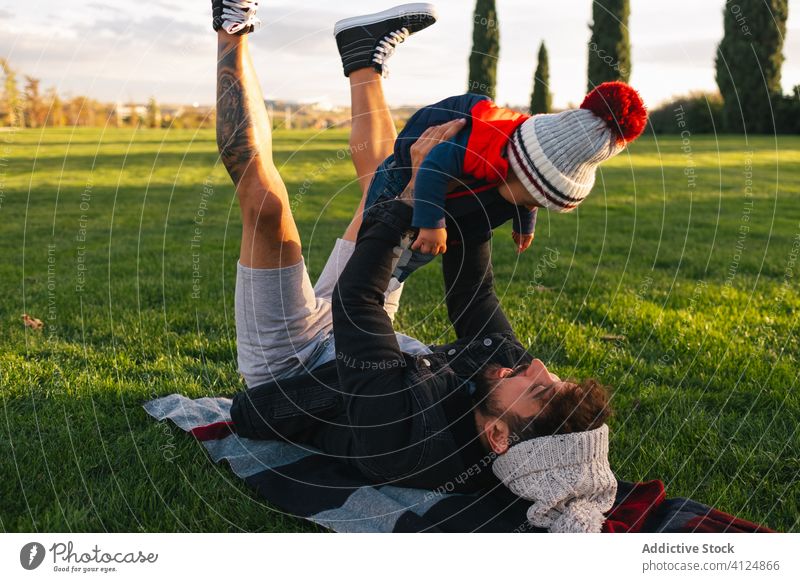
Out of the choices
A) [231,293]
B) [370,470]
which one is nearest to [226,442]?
[370,470]

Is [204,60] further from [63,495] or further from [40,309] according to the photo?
[40,309]

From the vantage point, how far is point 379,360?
134 inches

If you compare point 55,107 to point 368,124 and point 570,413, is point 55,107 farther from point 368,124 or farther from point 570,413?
point 570,413

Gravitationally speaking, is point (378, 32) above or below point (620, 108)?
above

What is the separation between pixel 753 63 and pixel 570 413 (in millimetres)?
20888

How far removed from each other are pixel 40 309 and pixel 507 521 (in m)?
4.89

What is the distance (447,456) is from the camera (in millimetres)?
3520

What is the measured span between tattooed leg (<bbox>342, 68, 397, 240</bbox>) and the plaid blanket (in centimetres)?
154

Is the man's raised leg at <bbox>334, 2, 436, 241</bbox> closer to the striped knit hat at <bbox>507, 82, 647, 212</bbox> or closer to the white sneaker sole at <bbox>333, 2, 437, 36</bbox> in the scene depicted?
the white sneaker sole at <bbox>333, 2, 437, 36</bbox>

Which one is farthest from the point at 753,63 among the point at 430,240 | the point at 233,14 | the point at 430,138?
the point at 430,240

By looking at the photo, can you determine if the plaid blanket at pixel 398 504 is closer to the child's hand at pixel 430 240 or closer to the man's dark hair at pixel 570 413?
the man's dark hair at pixel 570 413

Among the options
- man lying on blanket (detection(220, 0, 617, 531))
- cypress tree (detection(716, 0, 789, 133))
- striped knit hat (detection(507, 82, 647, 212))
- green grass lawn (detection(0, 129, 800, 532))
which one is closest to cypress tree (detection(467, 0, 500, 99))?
green grass lawn (detection(0, 129, 800, 532))
